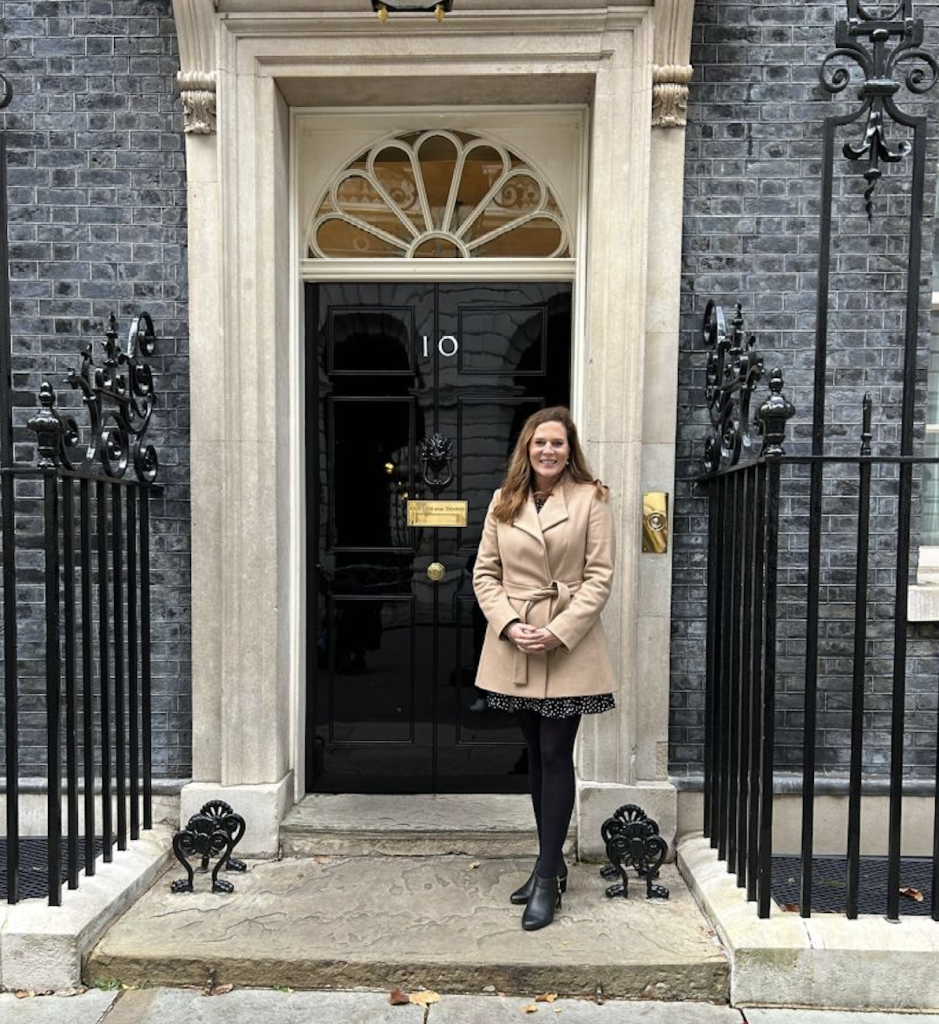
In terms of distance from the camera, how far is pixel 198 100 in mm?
3873

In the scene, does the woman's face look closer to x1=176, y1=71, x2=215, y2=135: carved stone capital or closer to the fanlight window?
the fanlight window

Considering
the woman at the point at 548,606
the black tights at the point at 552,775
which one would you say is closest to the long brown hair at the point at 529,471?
the woman at the point at 548,606

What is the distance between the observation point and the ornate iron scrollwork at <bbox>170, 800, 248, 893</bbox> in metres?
3.62

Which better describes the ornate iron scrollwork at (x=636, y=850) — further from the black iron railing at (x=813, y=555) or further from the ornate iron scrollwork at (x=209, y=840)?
the ornate iron scrollwork at (x=209, y=840)

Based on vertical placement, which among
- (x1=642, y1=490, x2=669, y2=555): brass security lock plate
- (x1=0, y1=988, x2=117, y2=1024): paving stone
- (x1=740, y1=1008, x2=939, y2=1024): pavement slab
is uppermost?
(x1=642, y1=490, x2=669, y2=555): brass security lock plate

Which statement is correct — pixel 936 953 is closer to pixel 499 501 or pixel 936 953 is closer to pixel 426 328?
pixel 499 501

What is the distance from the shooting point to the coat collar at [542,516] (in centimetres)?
326

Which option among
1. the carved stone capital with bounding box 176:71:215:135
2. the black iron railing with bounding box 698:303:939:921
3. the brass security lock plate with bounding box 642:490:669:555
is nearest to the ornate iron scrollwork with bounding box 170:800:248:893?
the black iron railing with bounding box 698:303:939:921

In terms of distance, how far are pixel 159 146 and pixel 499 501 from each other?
98.2 inches

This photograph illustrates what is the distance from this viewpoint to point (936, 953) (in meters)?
2.98

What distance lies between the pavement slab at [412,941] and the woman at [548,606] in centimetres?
22

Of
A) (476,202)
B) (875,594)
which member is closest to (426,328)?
(476,202)

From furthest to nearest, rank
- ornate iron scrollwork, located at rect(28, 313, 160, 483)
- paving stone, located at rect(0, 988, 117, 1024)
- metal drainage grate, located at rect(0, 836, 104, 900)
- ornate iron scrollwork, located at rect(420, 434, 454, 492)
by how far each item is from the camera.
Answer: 1. ornate iron scrollwork, located at rect(420, 434, 454, 492)
2. metal drainage grate, located at rect(0, 836, 104, 900)
3. ornate iron scrollwork, located at rect(28, 313, 160, 483)
4. paving stone, located at rect(0, 988, 117, 1024)

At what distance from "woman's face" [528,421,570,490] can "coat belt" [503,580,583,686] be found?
1.47 ft
